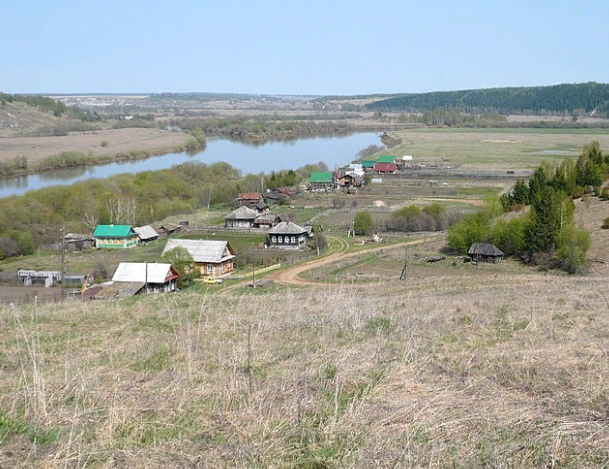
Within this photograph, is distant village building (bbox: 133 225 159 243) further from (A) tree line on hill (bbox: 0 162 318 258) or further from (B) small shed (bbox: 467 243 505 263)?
(B) small shed (bbox: 467 243 505 263)

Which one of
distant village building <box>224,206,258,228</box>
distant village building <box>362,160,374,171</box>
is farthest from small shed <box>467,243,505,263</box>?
distant village building <box>362,160,374,171</box>

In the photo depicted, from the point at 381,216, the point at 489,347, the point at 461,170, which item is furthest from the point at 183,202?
the point at 489,347

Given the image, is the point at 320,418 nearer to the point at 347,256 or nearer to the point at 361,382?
the point at 361,382

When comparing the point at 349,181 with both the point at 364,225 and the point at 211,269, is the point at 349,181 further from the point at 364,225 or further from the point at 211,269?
the point at 211,269

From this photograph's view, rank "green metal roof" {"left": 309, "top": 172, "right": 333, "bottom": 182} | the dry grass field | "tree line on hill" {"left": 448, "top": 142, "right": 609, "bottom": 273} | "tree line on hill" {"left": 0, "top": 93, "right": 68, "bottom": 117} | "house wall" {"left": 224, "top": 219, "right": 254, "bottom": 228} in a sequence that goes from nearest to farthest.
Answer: the dry grass field
"tree line on hill" {"left": 448, "top": 142, "right": 609, "bottom": 273}
"house wall" {"left": 224, "top": 219, "right": 254, "bottom": 228}
"green metal roof" {"left": 309, "top": 172, "right": 333, "bottom": 182}
"tree line on hill" {"left": 0, "top": 93, "right": 68, "bottom": 117}

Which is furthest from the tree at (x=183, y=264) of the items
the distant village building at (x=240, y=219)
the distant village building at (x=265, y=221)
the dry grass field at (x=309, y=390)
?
the dry grass field at (x=309, y=390)

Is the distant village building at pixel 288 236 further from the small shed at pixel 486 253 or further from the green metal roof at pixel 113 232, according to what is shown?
the small shed at pixel 486 253

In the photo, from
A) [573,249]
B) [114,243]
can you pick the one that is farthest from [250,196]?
[573,249]
